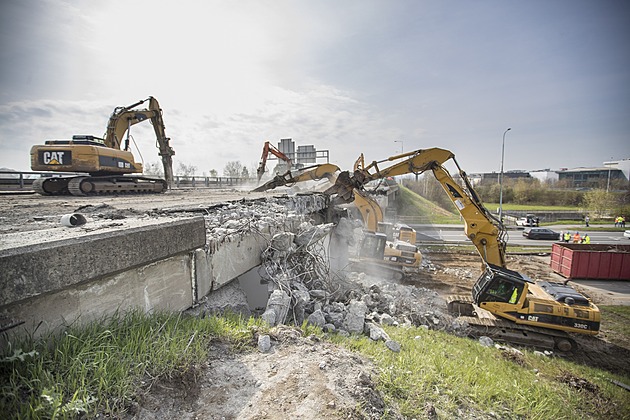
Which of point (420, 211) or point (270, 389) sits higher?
point (270, 389)

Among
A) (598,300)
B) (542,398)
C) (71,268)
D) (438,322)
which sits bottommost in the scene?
(598,300)

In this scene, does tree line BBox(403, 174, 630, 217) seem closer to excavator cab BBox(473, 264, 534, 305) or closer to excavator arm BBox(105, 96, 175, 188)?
excavator cab BBox(473, 264, 534, 305)

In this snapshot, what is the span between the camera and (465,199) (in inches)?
369

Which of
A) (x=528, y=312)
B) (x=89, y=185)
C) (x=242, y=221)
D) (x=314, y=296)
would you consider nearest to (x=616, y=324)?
(x=528, y=312)

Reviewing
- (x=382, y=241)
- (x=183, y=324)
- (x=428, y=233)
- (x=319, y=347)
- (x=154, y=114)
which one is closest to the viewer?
(x=183, y=324)

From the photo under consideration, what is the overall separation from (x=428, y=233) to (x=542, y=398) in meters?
24.2

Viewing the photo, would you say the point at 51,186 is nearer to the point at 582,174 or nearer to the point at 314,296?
the point at 314,296

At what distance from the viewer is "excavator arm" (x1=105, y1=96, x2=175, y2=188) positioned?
37.2 feet

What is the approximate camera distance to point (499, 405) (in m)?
3.17

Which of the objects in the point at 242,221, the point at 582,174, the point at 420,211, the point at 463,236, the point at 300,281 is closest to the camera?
the point at 242,221

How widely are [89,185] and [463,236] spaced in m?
A: 26.1

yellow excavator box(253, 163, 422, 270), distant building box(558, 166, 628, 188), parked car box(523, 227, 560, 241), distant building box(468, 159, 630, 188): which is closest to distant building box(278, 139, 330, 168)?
yellow excavator box(253, 163, 422, 270)

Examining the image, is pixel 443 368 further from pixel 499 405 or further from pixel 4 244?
pixel 4 244

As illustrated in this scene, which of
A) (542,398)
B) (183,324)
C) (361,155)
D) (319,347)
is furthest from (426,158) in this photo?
(183,324)
